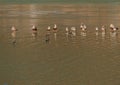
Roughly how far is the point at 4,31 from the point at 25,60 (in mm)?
20642

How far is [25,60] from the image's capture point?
37.2m

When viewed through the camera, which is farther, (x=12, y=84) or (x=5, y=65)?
(x=5, y=65)

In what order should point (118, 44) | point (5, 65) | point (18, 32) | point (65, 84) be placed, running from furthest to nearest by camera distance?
point (18, 32), point (118, 44), point (5, 65), point (65, 84)

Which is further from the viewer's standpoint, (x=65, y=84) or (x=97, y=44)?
(x=97, y=44)

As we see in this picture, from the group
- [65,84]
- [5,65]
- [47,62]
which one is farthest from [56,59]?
[65,84]

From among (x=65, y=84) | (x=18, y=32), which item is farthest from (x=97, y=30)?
(x=65, y=84)

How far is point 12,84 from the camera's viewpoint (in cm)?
2977

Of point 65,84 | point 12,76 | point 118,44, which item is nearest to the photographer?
point 65,84

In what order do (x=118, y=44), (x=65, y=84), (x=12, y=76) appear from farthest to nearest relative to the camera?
1. (x=118, y=44)
2. (x=12, y=76)
3. (x=65, y=84)

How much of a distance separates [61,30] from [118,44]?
42.9ft

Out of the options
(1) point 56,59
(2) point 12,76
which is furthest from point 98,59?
Answer: (2) point 12,76

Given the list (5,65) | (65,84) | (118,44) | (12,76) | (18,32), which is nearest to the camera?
(65,84)

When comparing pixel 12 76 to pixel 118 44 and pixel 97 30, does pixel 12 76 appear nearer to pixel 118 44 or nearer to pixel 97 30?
pixel 118 44

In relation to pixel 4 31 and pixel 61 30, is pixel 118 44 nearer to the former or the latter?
pixel 61 30
